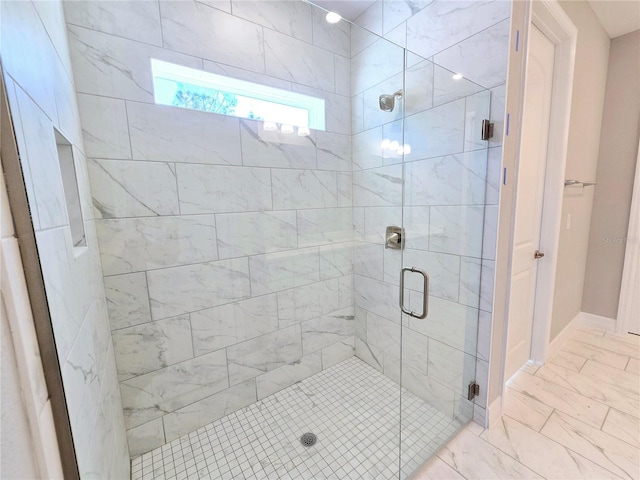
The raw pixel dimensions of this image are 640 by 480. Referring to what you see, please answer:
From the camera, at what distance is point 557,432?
1507 mm

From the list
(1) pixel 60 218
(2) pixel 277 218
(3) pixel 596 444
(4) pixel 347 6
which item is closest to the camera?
(1) pixel 60 218

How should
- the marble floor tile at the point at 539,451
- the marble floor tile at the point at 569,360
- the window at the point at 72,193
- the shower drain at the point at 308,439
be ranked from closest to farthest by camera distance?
the window at the point at 72,193 → the marble floor tile at the point at 539,451 → the shower drain at the point at 308,439 → the marble floor tile at the point at 569,360

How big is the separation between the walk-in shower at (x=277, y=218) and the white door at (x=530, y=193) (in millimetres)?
487

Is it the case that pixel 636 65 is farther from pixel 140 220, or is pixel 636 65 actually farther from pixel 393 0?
pixel 140 220

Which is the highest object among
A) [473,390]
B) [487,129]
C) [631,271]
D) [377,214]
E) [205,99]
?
[205,99]

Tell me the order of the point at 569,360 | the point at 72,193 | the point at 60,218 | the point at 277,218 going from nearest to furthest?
the point at 60,218, the point at 72,193, the point at 277,218, the point at 569,360

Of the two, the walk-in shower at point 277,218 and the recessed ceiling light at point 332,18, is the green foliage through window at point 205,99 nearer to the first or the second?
the walk-in shower at point 277,218

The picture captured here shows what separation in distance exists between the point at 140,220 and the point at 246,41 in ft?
3.91

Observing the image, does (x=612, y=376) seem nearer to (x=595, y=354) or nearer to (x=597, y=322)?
(x=595, y=354)

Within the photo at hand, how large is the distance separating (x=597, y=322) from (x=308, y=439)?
293 cm

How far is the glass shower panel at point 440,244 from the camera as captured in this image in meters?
1.45

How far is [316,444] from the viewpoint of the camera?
152 cm

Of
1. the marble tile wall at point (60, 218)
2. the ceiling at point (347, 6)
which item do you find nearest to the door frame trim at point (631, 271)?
the ceiling at point (347, 6)

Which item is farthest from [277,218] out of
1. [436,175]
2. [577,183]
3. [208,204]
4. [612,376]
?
[612,376]
